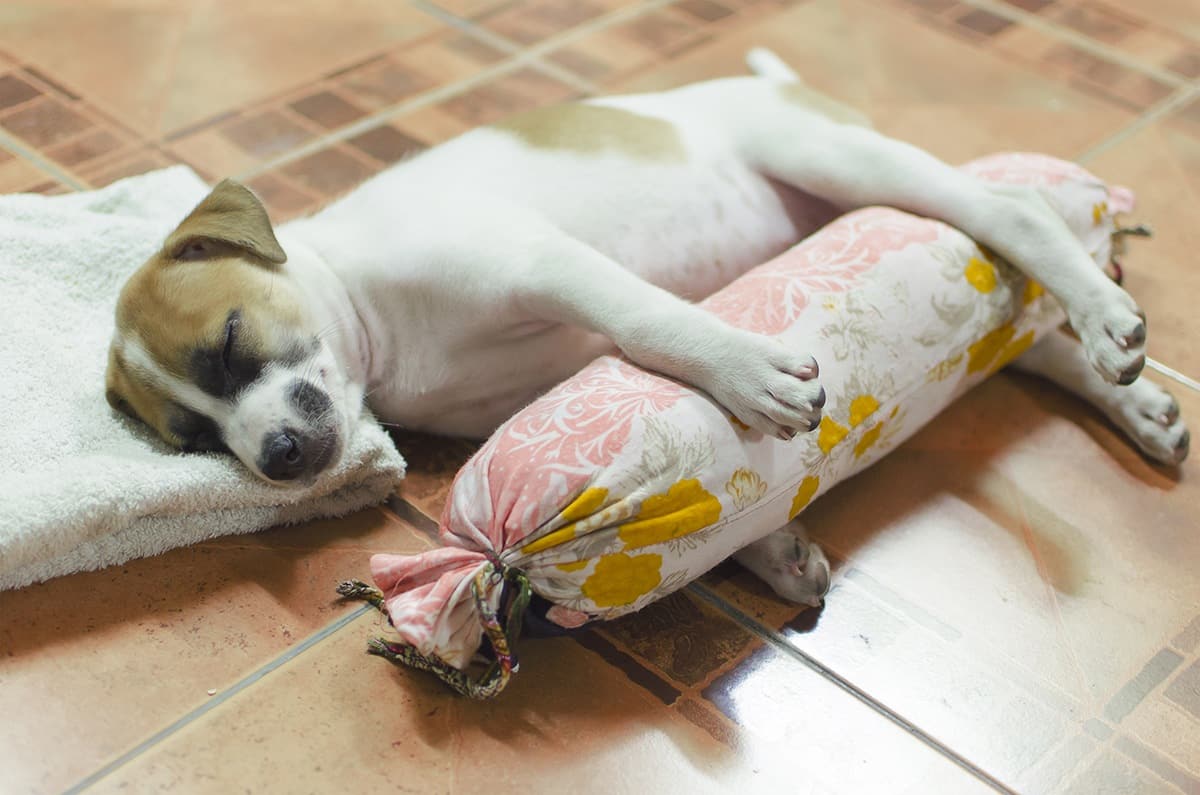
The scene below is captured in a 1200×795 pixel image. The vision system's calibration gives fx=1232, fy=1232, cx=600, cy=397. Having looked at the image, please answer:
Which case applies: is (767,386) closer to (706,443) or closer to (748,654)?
(706,443)

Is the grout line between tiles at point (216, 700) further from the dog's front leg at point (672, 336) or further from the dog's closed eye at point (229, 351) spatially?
the dog's front leg at point (672, 336)

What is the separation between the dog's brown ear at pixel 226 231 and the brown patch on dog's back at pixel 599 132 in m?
0.53

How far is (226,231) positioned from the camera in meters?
1.95

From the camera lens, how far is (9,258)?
2.27 m

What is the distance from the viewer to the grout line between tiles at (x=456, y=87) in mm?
2949

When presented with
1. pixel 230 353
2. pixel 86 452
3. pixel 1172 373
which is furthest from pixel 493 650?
pixel 1172 373

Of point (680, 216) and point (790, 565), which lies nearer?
point (790, 565)

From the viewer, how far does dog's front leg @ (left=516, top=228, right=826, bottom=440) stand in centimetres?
172

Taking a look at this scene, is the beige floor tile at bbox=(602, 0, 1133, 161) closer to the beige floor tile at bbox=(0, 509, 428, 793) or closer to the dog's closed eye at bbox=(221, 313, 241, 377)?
the dog's closed eye at bbox=(221, 313, 241, 377)

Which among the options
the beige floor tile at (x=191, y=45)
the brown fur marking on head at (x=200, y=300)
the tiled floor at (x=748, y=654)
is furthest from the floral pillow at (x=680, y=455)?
the beige floor tile at (x=191, y=45)

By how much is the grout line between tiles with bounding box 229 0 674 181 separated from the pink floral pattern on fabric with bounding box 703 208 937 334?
54.1 inches

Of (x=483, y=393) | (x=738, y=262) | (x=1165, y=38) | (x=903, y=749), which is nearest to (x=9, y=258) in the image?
(x=483, y=393)

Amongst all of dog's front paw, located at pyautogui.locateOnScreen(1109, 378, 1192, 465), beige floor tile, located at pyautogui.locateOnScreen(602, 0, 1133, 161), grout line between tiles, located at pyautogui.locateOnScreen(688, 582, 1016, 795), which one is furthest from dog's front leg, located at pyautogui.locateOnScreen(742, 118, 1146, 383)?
beige floor tile, located at pyautogui.locateOnScreen(602, 0, 1133, 161)

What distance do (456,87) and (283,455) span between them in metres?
1.70
